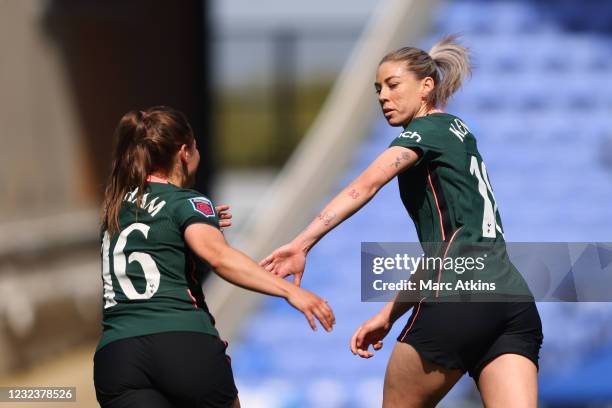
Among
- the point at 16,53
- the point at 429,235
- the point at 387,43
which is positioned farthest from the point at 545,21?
the point at 429,235

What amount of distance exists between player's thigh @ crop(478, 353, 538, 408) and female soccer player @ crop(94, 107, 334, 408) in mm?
634

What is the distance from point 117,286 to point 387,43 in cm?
730

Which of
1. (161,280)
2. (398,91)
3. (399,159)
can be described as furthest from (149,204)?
(398,91)

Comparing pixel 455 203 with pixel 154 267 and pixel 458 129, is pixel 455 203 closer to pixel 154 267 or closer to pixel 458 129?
pixel 458 129

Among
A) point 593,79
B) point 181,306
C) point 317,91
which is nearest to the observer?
point 181,306

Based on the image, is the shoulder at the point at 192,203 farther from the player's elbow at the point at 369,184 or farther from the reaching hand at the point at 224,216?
the player's elbow at the point at 369,184

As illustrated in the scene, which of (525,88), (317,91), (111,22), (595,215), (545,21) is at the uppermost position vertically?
(317,91)

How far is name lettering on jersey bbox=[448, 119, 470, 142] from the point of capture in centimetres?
421

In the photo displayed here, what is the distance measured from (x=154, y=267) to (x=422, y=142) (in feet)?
3.32

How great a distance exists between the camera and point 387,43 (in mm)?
10953

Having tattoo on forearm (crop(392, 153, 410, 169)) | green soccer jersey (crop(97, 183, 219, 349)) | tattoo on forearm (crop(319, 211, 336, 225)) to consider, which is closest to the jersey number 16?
green soccer jersey (crop(97, 183, 219, 349))

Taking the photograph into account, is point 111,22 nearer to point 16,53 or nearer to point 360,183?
point 16,53

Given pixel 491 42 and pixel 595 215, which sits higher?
pixel 491 42

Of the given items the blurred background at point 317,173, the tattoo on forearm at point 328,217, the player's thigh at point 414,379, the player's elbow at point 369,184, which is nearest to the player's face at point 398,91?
the player's elbow at point 369,184
